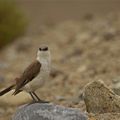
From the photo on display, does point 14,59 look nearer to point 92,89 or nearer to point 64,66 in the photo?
point 64,66

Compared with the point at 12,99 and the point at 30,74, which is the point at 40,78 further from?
the point at 12,99

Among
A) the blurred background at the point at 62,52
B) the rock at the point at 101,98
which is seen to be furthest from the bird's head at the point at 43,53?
the blurred background at the point at 62,52

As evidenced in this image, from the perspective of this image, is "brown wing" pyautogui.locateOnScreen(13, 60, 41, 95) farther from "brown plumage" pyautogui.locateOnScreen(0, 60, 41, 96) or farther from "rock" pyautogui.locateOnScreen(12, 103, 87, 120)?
"rock" pyautogui.locateOnScreen(12, 103, 87, 120)

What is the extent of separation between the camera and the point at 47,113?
10.0 metres

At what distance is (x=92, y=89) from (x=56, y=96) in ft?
12.3

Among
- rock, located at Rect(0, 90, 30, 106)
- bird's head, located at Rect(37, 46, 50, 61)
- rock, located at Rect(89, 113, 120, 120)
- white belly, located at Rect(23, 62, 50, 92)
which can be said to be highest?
bird's head, located at Rect(37, 46, 50, 61)

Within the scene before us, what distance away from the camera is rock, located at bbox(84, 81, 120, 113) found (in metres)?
10.5

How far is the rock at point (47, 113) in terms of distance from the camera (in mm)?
9898

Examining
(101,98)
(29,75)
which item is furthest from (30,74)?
(101,98)

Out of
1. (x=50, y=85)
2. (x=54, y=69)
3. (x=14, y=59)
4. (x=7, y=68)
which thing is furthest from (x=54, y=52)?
(x=50, y=85)

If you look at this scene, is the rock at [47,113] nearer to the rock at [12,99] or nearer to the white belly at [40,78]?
the white belly at [40,78]

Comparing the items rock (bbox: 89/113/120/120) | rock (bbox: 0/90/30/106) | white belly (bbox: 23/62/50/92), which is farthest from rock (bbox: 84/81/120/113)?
rock (bbox: 0/90/30/106)

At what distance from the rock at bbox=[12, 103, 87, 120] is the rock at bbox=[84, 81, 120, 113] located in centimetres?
62

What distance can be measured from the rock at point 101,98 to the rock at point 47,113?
0.62m
